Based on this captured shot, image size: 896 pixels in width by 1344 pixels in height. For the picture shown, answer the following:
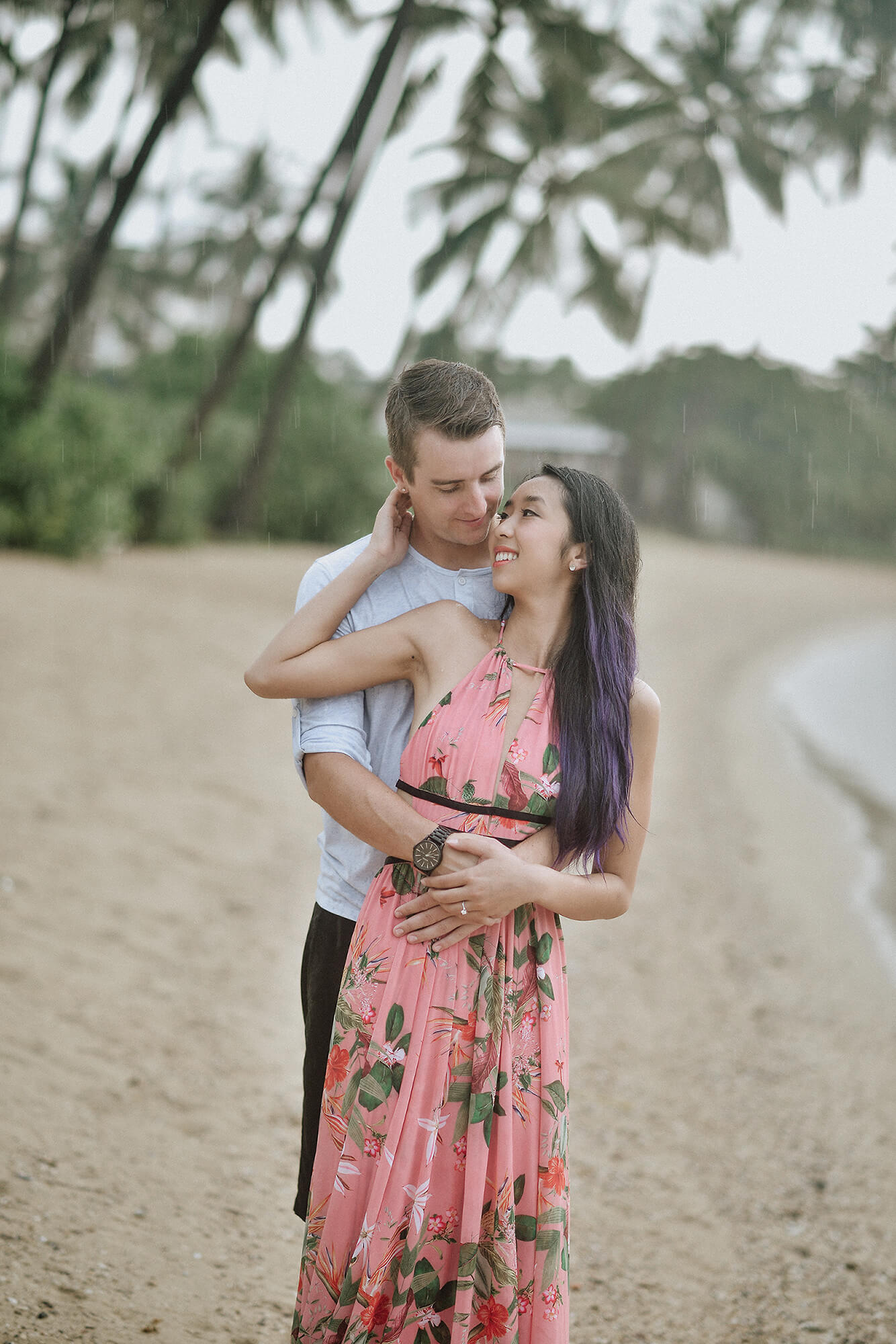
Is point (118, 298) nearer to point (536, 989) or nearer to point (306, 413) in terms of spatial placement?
point (306, 413)

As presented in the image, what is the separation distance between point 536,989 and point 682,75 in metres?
31.6

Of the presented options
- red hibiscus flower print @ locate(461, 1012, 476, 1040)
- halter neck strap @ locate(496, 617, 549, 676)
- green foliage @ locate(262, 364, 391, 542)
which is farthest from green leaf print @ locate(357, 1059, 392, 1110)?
green foliage @ locate(262, 364, 391, 542)

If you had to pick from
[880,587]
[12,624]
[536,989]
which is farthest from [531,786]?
[880,587]

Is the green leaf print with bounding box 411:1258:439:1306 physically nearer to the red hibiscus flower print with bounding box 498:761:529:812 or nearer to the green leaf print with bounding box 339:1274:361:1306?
the green leaf print with bounding box 339:1274:361:1306

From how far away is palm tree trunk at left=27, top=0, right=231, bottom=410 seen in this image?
13242 millimetres

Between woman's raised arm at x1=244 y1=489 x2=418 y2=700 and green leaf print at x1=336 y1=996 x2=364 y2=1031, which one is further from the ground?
woman's raised arm at x1=244 y1=489 x2=418 y2=700

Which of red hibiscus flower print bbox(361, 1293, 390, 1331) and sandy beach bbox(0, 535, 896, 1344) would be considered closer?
red hibiscus flower print bbox(361, 1293, 390, 1331)

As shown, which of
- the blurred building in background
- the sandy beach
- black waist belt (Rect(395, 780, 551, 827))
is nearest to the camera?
black waist belt (Rect(395, 780, 551, 827))

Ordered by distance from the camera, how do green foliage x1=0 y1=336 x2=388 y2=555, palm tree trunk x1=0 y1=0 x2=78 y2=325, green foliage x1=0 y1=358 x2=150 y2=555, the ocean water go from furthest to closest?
palm tree trunk x1=0 y1=0 x2=78 y2=325, green foliage x1=0 y1=336 x2=388 y2=555, green foliage x1=0 y1=358 x2=150 y2=555, the ocean water

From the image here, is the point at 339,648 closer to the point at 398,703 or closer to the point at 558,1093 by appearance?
the point at 398,703

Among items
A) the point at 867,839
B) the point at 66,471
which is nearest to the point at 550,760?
the point at 867,839

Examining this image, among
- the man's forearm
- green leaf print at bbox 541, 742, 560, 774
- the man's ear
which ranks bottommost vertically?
the man's forearm

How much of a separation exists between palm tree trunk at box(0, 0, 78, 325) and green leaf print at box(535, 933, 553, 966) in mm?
20474

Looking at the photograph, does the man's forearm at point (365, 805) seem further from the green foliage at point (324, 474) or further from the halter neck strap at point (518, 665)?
the green foliage at point (324, 474)
